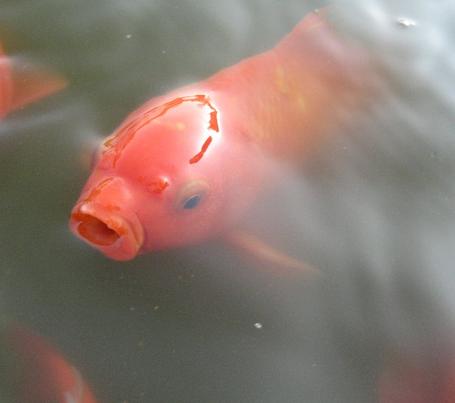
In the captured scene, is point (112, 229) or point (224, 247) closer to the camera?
point (112, 229)

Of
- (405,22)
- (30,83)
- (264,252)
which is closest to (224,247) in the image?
(264,252)

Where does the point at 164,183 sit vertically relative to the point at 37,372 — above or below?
above

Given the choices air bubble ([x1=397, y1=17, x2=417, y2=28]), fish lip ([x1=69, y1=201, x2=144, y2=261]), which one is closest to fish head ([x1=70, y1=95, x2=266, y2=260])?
fish lip ([x1=69, y1=201, x2=144, y2=261])

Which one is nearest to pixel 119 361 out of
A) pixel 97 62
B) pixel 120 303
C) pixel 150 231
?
pixel 120 303

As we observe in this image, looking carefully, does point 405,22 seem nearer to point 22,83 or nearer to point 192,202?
point 192,202

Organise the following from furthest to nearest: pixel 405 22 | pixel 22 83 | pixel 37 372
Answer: pixel 405 22 < pixel 22 83 < pixel 37 372

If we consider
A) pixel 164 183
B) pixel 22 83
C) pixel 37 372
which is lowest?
pixel 37 372

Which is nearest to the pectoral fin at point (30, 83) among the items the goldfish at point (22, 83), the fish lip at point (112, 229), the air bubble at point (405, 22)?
the goldfish at point (22, 83)
